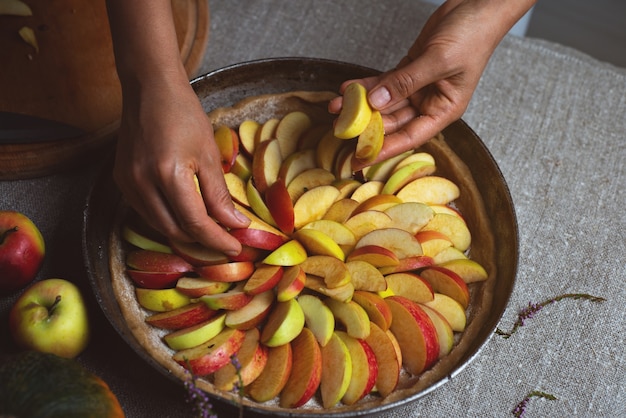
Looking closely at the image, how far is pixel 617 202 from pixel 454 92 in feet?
2.21

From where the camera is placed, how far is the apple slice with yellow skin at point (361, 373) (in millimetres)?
1428

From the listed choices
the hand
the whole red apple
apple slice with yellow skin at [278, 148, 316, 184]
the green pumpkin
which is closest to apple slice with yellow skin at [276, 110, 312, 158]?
apple slice with yellow skin at [278, 148, 316, 184]

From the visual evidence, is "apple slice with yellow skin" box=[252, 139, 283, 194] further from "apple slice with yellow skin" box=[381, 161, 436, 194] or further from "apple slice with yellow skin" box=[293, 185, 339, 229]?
"apple slice with yellow skin" box=[381, 161, 436, 194]

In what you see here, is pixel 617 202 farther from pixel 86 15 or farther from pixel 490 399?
pixel 86 15

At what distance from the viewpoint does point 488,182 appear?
172 centimetres

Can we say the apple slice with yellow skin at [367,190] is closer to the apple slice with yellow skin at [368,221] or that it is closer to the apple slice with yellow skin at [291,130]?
the apple slice with yellow skin at [368,221]

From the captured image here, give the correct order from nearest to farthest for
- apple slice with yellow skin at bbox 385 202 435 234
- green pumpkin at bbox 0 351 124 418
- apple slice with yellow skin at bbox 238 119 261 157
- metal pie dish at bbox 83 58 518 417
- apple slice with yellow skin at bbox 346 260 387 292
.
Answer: green pumpkin at bbox 0 351 124 418 → metal pie dish at bbox 83 58 518 417 → apple slice with yellow skin at bbox 346 260 387 292 → apple slice with yellow skin at bbox 385 202 435 234 → apple slice with yellow skin at bbox 238 119 261 157

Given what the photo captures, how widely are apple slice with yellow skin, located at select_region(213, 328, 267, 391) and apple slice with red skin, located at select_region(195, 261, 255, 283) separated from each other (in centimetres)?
15

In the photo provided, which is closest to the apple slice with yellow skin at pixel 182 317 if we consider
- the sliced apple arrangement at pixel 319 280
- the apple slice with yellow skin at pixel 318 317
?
the sliced apple arrangement at pixel 319 280

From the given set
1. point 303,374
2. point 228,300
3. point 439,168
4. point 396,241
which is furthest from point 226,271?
point 439,168

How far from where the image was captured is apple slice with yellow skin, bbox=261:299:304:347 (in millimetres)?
1422

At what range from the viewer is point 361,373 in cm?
144

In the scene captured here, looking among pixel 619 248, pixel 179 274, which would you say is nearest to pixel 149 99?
pixel 179 274

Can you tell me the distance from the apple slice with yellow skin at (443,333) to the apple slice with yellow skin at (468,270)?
143 millimetres
